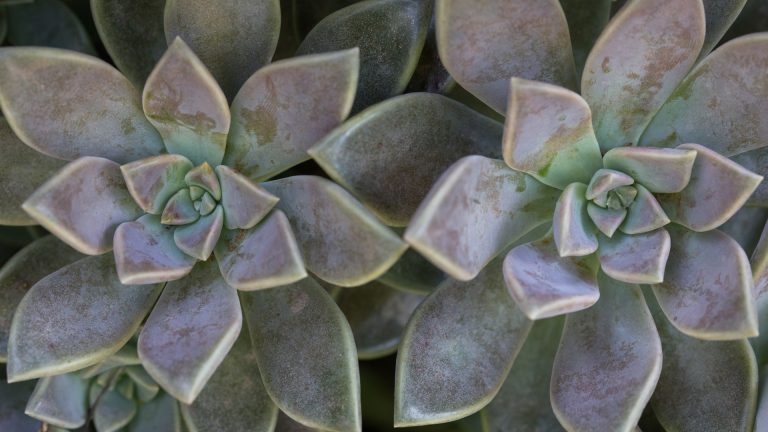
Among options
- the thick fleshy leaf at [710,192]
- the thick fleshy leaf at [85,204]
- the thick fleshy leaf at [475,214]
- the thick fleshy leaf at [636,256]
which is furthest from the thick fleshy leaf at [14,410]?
the thick fleshy leaf at [710,192]

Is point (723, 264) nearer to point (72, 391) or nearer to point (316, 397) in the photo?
point (316, 397)

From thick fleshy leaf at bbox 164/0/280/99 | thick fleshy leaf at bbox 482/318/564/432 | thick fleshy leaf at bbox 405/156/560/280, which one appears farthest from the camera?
thick fleshy leaf at bbox 482/318/564/432

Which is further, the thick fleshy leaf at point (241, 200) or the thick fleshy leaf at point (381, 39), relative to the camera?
the thick fleshy leaf at point (381, 39)

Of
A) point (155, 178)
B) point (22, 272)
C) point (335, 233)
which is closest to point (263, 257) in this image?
point (335, 233)

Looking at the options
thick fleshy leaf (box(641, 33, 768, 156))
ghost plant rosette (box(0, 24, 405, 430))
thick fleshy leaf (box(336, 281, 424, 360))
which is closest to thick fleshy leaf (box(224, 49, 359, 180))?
ghost plant rosette (box(0, 24, 405, 430))

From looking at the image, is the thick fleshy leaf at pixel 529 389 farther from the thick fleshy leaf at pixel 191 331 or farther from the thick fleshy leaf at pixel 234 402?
the thick fleshy leaf at pixel 191 331

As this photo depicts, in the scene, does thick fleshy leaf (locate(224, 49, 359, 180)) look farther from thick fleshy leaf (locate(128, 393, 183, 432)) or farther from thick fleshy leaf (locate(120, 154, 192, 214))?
thick fleshy leaf (locate(128, 393, 183, 432))

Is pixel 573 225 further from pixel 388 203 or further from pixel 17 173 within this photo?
pixel 17 173
